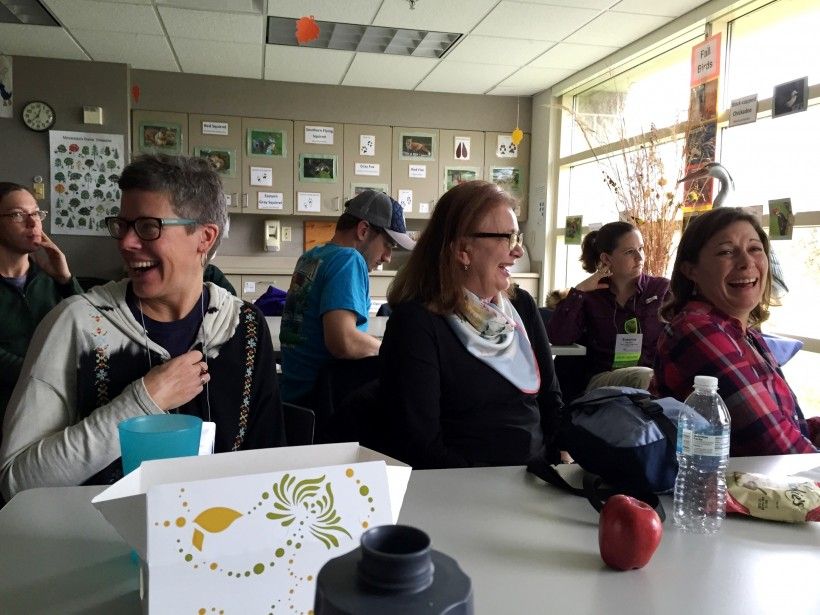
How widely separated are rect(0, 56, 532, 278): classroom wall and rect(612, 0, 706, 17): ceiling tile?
93.8 inches

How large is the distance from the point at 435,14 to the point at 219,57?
2.01 meters

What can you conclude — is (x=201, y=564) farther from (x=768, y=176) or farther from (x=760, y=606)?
(x=768, y=176)

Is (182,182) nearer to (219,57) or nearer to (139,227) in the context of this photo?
(139,227)

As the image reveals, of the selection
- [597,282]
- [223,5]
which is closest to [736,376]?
[597,282]

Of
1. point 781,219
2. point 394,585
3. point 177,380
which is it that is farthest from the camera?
point 781,219

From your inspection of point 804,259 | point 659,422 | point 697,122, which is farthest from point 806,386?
point 659,422

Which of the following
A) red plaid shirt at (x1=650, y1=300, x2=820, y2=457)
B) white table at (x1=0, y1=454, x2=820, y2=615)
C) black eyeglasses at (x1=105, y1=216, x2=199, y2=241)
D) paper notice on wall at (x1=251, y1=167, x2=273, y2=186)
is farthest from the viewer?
paper notice on wall at (x1=251, y1=167, x2=273, y2=186)

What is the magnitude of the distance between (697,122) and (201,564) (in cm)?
432

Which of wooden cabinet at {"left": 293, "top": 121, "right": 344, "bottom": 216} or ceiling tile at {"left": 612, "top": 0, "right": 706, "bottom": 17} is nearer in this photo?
ceiling tile at {"left": 612, "top": 0, "right": 706, "bottom": 17}

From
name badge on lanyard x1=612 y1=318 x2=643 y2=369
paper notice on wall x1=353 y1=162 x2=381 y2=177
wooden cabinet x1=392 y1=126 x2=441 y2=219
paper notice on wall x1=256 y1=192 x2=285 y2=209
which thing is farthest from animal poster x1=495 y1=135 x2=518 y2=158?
name badge on lanyard x1=612 y1=318 x2=643 y2=369

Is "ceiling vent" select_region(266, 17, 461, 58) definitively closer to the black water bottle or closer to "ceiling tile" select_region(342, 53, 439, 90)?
"ceiling tile" select_region(342, 53, 439, 90)

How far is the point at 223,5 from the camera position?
411 centimetres

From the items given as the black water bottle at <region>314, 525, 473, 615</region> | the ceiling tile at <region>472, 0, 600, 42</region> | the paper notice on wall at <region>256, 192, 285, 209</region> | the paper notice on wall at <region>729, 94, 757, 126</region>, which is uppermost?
the ceiling tile at <region>472, 0, 600, 42</region>

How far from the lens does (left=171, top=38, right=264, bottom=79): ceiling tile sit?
16.2 ft
